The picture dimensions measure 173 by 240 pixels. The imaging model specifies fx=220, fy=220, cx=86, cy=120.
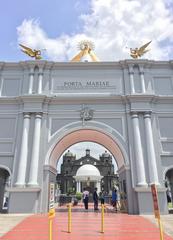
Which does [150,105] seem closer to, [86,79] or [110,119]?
[110,119]

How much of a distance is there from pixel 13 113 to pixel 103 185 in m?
46.5

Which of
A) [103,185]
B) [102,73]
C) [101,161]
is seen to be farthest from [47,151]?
[101,161]

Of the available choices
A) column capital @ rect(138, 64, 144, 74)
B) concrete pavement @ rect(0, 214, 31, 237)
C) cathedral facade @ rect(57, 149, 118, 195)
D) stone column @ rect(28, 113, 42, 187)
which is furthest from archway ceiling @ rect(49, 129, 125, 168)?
cathedral facade @ rect(57, 149, 118, 195)

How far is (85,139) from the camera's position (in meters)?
20.5

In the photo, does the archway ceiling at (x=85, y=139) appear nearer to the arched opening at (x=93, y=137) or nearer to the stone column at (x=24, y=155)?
the arched opening at (x=93, y=137)

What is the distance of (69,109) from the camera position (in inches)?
706

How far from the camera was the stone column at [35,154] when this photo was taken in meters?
15.4

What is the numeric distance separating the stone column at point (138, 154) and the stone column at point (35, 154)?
284 inches

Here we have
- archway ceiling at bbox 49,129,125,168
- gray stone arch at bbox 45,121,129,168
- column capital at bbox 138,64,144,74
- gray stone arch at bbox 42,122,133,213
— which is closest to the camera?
gray stone arch at bbox 42,122,133,213

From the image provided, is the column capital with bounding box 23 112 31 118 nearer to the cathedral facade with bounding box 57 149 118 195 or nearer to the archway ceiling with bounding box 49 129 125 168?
the archway ceiling with bounding box 49 129 125 168

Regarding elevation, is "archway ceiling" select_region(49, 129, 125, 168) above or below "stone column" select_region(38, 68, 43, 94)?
below

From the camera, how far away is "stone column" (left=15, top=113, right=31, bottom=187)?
15312mm

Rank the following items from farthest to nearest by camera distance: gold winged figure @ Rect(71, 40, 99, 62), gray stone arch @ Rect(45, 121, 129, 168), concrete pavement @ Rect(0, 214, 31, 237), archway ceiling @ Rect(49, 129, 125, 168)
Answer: gold winged figure @ Rect(71, 40, 99, 62)
archway ceiling @ Rect(49, 129, 125, 168)
gray stone arch @ Rect(45, 121, 129, 168)
concrete pavement @ Rect(0, 214, 31, 237)

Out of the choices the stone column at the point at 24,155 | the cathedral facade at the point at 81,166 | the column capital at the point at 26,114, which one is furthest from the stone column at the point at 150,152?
the cathedral facade at the point at 81,166
